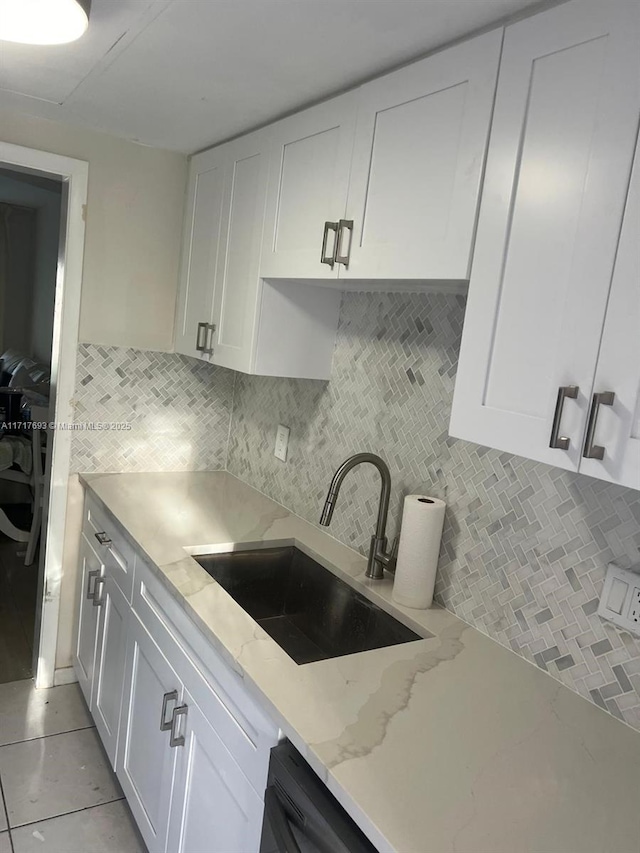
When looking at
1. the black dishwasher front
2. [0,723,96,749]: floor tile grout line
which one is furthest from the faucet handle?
[0,723,96,749]: floor tile grout line

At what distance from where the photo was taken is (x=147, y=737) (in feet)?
5.98

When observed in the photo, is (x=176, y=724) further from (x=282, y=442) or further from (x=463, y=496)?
(x=282, y=442)

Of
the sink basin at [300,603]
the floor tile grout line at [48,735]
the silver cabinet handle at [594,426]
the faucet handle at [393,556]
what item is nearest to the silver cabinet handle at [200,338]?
the sink basin at [300,603]

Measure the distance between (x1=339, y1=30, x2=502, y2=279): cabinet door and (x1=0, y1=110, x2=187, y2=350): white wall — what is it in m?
1.24

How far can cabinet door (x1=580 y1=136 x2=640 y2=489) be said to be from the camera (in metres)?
0.93

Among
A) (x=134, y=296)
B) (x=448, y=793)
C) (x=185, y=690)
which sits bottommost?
(x=185, y=690)

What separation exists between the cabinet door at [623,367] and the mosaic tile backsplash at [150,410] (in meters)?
1.99

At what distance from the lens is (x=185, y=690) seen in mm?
1574

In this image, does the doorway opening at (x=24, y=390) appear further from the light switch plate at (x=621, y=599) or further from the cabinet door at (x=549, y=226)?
the light switch plate at (x=621, y=599)

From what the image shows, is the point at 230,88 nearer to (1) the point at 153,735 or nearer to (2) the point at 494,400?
(2) the point at 494,400

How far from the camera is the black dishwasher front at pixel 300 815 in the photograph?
0.99 meters

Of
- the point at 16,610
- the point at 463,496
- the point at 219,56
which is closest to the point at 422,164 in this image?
the point at 219,56

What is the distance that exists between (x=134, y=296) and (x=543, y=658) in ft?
6.42

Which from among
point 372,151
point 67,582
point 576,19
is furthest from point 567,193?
point 67,582
